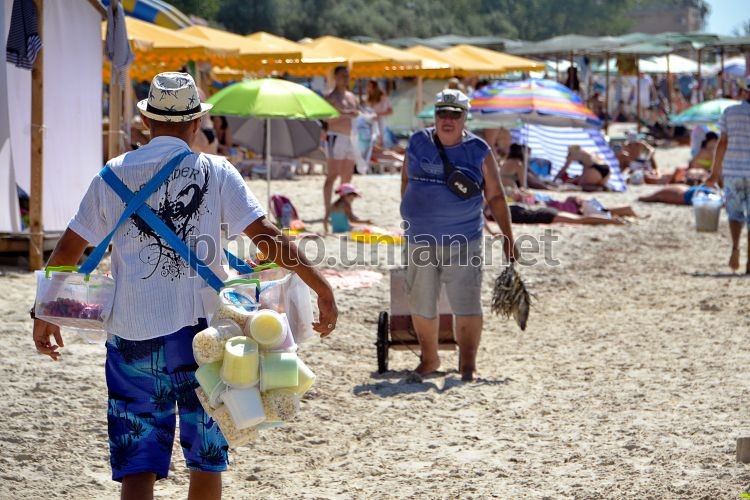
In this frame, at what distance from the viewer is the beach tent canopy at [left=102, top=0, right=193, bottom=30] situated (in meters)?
14.9

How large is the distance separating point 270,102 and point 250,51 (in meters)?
5.68

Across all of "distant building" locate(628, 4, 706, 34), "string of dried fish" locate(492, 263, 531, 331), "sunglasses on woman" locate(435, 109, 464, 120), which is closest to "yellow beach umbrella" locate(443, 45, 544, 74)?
"string of dried fish" locate(492, 263, 531, 331)

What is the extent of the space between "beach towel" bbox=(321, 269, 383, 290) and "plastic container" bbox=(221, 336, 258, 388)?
6.07m

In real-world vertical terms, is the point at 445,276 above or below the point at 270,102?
below

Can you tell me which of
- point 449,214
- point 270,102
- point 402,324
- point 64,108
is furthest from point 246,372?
point 270,102

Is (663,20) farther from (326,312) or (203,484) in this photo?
(203,484)

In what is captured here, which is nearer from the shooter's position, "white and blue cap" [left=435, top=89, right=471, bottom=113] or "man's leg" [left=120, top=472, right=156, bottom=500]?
"man's leg" [left=120, top=472, right=156, bottom=500]

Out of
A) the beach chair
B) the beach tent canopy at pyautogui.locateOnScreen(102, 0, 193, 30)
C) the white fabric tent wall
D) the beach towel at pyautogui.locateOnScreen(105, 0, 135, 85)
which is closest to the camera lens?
the beach chair

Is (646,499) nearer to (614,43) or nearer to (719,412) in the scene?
(719,412)

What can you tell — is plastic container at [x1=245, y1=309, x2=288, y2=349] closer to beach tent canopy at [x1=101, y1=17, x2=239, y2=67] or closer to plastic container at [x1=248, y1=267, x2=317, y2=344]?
plastic container at [x1=248, y1=267, x2=317, y2=344]

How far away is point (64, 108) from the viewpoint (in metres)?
9.37

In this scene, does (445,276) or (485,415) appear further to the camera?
(445,276)

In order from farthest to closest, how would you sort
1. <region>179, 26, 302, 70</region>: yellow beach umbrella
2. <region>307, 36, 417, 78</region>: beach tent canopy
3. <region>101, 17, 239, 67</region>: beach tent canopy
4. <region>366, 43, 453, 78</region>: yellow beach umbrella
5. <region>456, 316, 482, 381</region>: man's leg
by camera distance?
<region>366, 43, 453, 78</region>: yellow beach umbrella
<region>307, 36, 417, 78</region>: beach tent canopy
<region>179, 26, 302, 70</region>: yellow beach umbrella
<region>101, 17, 239, 67</region>: beach tent canopy
<region>456, 316, 482, 381</region>: man's leg

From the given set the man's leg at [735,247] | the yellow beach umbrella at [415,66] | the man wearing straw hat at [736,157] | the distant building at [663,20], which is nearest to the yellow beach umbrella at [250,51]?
the yellow beach umbrella at [415,66]
